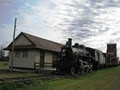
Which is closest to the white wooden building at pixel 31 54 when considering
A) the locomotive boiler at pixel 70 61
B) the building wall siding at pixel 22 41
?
the building wall siding at pixel 22 41

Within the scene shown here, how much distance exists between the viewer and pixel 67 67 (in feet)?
71.7

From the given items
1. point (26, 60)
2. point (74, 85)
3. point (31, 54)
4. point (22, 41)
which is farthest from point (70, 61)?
point (22, 41)

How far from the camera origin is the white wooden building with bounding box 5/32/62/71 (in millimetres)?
26984

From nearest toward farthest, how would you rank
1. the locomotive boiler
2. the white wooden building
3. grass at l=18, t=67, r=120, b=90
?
grass at l=18, t=67, r=120, b=90
the locomotive boiler
the white wooden building

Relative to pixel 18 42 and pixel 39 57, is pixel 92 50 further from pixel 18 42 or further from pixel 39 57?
pixel 18 42

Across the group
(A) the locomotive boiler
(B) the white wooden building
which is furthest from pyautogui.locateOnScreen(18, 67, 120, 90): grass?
(B) the white wooden building

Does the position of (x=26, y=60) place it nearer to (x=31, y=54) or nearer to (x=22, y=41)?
(x=31, y=54)

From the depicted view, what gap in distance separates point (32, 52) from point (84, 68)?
7.51 meters

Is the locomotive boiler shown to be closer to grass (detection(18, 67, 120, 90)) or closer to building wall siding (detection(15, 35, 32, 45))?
grass (detection(18, 67, 120, 90))

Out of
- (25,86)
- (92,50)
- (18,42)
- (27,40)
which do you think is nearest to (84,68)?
(92,50)

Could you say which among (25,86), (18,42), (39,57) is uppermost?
(18,42)

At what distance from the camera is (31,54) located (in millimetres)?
27281

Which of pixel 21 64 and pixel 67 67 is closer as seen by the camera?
pixel 67 67

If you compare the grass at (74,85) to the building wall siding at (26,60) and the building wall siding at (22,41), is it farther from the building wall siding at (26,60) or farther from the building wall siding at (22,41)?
the building wall siding at (22,41)
